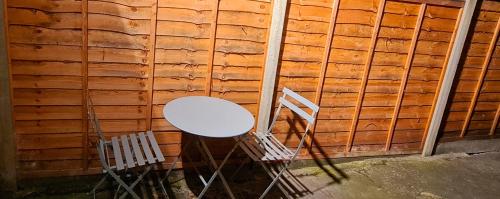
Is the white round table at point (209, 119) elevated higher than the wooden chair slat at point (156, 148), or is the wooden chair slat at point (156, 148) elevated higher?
the white round table at point (209, 119)

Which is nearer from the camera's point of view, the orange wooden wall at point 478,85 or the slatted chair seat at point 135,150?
the slatted chair seat at point 135,150

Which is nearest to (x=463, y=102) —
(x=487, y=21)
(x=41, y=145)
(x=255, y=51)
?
(x=487, y=21)

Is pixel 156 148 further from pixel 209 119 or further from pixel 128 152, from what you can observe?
pixel 209 119

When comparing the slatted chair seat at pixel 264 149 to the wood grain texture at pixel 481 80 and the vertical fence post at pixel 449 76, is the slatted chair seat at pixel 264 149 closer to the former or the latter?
the vertical fence post at pixel 449 76

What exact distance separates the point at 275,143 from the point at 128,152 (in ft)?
5.13

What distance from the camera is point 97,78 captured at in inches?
138

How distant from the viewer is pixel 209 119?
11.0 ft

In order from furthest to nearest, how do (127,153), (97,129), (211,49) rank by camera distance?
1. (211,49)
2. (127,153)
3. (97,129)

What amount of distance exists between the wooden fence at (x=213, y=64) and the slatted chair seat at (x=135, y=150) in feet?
0.85

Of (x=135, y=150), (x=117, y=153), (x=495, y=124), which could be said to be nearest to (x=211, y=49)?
(x=135, y=150)

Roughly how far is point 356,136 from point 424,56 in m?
1.38

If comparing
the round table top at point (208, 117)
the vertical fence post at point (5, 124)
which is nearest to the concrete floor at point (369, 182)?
the vertical fence post at point (5, 124)

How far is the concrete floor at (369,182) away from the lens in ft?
12.3

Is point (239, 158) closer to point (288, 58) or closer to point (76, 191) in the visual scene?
point (288, 58)
